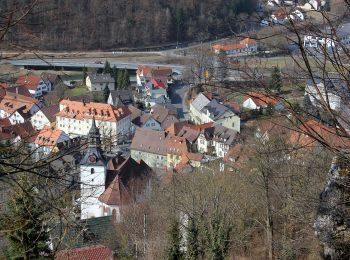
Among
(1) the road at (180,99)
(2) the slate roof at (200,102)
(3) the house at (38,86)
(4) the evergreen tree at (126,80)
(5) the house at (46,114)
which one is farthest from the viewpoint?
(4) the evergreen tree at (126,80)

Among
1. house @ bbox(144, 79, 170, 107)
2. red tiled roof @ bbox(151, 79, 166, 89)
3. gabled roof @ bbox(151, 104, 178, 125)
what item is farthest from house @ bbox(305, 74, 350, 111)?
red tiled roof @ bbox(151, 79, 166, 89)

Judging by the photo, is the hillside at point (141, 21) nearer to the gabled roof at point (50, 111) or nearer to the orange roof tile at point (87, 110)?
the gabled roof at point (50, 111)

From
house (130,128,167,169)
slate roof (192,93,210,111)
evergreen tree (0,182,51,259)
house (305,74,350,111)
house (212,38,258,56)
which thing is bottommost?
house (130,128,167,169)

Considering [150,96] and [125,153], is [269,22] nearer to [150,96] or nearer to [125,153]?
[125,153]

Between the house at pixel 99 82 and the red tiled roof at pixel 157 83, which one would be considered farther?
the house at pixel 99 82

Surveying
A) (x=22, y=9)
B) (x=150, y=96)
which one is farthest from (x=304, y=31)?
(x=150, y=96)

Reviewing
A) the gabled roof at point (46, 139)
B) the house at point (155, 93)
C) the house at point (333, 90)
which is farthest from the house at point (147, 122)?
the house at point (333, 90)

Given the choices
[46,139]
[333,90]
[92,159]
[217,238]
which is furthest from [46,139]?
[92,159]

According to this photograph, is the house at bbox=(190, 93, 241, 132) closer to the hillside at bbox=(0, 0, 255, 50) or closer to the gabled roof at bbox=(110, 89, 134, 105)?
the gabled roof at bbox=(110, 89, 134, 105)

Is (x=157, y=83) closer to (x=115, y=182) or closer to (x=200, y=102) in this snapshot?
(x=200, y=102)
